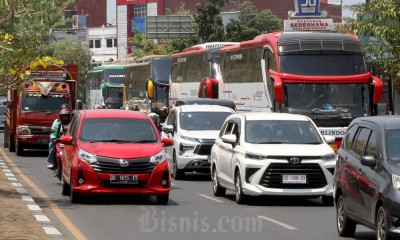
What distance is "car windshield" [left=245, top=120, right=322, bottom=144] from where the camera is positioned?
21.8 meters

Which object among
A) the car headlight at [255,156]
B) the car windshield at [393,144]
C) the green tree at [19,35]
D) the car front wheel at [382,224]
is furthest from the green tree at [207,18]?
the car front wheel at [382,224]

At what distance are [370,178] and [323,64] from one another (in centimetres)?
1662

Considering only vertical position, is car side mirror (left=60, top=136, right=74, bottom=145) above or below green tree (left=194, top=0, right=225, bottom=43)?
below

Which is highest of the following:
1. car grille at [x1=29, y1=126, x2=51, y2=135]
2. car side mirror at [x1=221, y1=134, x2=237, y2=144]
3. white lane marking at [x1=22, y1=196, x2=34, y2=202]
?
car side mirror at [x1=221, y1=134, x2=237, y2=144]

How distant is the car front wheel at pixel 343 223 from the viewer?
15.4 meters

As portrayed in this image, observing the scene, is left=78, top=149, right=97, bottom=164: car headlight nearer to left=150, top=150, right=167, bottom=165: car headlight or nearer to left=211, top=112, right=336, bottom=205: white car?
left=150, top=150, right=167, bottom=165: car headlight

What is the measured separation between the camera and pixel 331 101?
98.5ft

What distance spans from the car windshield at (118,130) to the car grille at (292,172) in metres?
2.34

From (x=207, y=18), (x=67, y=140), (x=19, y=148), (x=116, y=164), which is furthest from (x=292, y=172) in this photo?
(x=207, y=18)

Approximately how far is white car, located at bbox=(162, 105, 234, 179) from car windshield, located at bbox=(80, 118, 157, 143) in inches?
217

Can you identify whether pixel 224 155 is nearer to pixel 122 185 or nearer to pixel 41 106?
pixel 122 185

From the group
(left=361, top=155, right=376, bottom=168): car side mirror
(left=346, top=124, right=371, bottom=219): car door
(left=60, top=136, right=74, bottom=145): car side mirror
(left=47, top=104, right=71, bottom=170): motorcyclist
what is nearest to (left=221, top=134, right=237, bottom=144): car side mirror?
(left=60, top=136, right=74, bottom=145): car side mirror

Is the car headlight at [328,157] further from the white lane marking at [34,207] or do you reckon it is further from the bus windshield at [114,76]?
the bus windshield at [114,76]

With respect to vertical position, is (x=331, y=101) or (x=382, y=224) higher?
(x=331, y=101)
